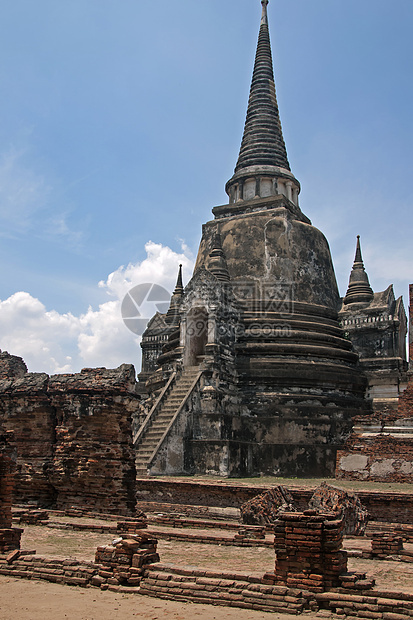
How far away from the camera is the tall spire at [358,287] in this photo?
2202 cm

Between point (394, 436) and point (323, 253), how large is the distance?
885 cm

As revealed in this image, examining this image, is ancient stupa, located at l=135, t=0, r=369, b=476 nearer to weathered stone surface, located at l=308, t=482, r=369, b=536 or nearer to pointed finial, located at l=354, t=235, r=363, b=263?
pointed finial, located at l=354, t=235, r=363, b=263

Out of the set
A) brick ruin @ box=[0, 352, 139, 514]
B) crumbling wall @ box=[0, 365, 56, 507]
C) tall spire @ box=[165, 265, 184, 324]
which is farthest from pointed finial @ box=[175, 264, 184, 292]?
brick ruin @ box=[0, 352, 139, 514]

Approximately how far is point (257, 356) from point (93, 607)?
1391 centimetres

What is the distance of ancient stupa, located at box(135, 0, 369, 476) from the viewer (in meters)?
16.9

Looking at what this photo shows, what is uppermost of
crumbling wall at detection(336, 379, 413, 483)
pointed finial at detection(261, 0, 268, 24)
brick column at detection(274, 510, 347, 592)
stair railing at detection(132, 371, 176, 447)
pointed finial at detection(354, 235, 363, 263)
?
pointed finial at detection(261, 0, 268, 24)

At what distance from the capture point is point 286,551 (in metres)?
6.03

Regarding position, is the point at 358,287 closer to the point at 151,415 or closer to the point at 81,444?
the point at 151,415

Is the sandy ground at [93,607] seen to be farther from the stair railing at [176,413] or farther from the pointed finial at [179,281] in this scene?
the pointed finial at [179,281]

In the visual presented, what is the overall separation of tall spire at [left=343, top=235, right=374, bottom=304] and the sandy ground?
685 inches

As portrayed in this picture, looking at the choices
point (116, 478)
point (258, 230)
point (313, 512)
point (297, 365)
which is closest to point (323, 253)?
point (258, 230)

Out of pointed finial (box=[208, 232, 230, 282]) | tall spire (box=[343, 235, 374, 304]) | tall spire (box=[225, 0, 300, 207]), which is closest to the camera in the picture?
pointed finial (box=[208, 232, 230, 282])

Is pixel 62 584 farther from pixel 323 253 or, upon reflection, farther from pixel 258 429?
pixel 323 253

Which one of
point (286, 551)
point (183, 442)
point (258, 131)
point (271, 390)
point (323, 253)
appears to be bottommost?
point (286, 551)
